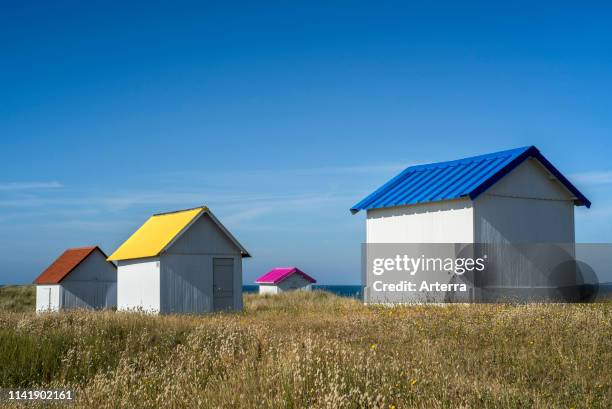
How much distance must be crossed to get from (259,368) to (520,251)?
48.8 ft

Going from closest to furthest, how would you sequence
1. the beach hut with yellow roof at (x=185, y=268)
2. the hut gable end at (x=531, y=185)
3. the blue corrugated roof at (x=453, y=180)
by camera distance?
the blue corrugated roof at (x=453, y=180), the hut gable end at (x=531, y=185), the beach hut with yellow roof at (x=185, y=268)

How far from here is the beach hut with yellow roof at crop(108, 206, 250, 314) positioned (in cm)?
2978

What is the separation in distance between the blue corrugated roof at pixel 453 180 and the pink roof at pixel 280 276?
30970 mm

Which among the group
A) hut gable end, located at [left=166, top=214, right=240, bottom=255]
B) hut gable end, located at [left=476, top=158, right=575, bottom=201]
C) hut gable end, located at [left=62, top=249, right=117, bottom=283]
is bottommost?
hut gable end, located at [left=62, top=249, right=117, bottom=283]

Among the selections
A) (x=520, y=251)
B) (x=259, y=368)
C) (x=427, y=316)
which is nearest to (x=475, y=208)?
(x=520, y=251)

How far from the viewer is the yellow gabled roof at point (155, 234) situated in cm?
3029

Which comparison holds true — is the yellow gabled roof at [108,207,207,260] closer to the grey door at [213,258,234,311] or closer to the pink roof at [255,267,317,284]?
the grey door at [213,258,234,311]

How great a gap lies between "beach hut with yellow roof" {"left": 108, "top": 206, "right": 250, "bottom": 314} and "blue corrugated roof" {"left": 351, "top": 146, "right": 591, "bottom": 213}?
27.6 ft

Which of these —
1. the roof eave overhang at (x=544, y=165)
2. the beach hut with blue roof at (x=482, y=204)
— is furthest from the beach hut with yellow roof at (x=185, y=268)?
the roof eave overhang at (x=544, y=165)

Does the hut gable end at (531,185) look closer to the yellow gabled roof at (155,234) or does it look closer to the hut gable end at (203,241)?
the hut gable end at (203,241)

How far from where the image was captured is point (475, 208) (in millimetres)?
21422

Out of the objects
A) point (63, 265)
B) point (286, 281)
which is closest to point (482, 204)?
point (63, 265)

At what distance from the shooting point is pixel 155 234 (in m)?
32.6

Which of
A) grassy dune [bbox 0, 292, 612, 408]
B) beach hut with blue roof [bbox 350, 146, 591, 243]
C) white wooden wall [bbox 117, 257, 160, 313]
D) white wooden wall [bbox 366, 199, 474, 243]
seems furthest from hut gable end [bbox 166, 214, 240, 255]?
grassy dune [bbox 0, 292, 612, 408]
